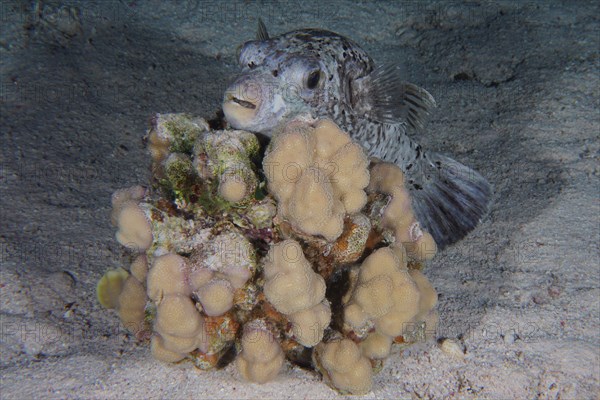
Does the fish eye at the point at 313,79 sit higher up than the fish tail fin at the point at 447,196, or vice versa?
the fish eye at the point at 313,79

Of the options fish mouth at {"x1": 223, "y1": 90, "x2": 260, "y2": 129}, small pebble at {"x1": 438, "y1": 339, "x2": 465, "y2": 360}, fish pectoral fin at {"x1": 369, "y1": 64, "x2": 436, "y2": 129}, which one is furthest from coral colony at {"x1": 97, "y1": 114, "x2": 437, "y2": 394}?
fish pectoral fin at {"x1": 369, "y1": 64, "x2": 436, "y2": 129}

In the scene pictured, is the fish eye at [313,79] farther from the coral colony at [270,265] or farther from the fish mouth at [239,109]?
the coral colony at [270,265]

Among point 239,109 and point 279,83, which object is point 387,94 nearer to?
point 279,83

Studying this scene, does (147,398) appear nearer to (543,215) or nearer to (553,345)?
(553,345)

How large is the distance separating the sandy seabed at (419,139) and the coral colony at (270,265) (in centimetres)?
27

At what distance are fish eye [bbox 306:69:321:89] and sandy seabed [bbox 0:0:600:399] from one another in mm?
1648

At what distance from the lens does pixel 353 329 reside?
2.24 meters

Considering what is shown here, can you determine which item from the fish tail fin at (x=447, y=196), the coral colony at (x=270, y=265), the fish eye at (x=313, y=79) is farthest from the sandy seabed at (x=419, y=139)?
the fish eye at (x=313, y=79)

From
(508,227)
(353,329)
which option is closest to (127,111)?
(353,329)

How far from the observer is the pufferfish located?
108 inches

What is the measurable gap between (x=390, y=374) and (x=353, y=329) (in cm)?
49

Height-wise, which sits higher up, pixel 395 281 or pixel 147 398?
pixel 395 281

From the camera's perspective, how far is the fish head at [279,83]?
8.66 feet

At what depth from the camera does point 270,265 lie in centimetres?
198
